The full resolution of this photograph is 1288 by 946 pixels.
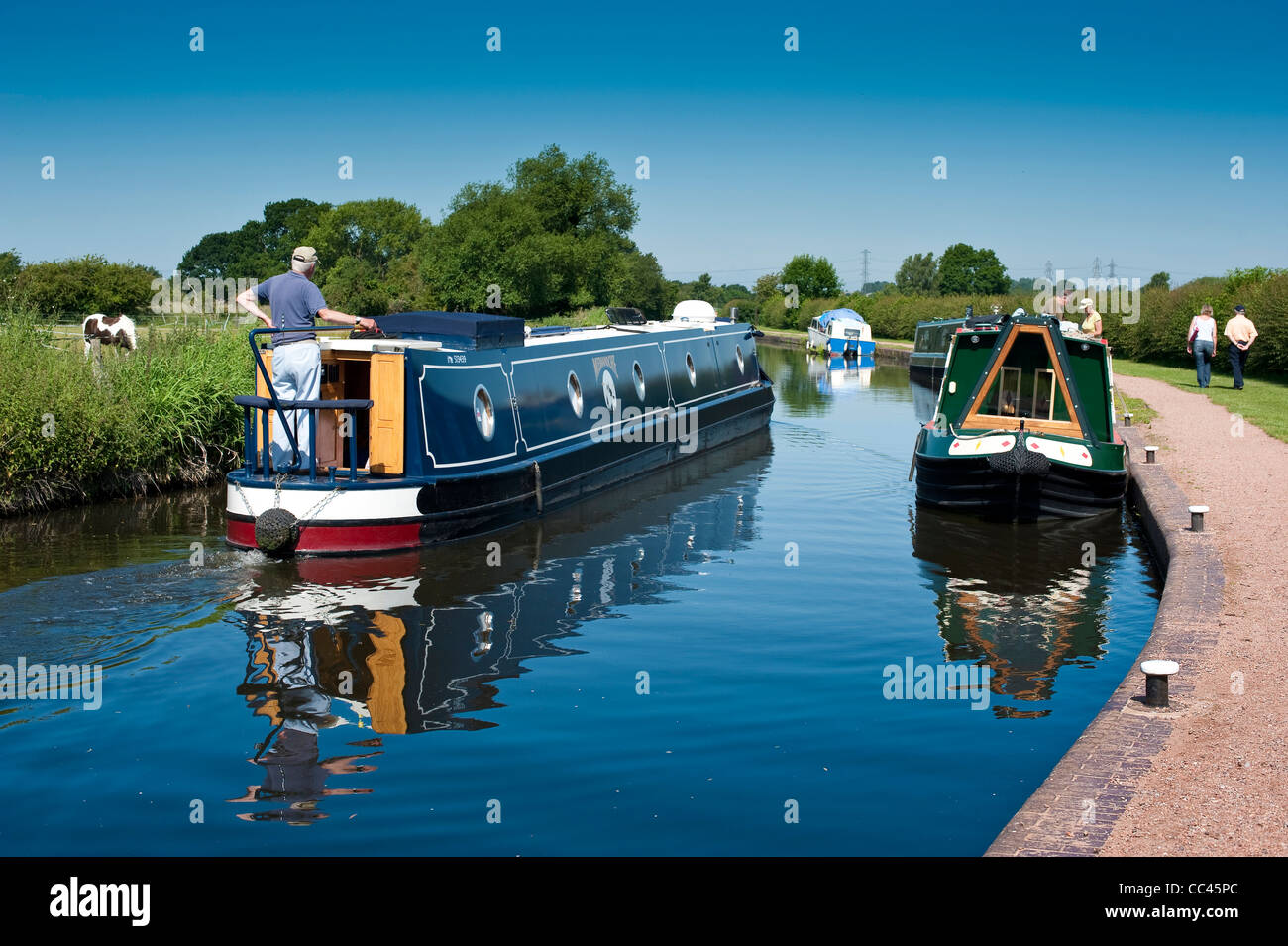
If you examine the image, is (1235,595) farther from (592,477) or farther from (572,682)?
Result: (592,477)

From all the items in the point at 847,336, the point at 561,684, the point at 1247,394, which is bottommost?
the point at 561,684

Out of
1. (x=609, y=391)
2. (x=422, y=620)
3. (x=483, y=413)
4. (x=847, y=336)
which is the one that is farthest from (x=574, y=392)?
(x=847, y=336)

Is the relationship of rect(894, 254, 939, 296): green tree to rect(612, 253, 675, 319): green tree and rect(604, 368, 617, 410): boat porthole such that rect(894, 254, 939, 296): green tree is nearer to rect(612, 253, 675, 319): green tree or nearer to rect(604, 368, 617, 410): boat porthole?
rect(612, 253, 675, 319): green tree

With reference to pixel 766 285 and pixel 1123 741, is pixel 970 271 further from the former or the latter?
pixel 1123 741

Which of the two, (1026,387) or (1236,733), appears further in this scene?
(1026,387)

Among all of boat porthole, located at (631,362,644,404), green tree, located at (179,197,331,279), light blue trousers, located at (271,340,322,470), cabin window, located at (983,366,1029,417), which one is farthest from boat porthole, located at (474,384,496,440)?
green tree, located at (179,197,331,279)

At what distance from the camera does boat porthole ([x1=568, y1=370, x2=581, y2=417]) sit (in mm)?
14685

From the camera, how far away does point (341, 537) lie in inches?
416

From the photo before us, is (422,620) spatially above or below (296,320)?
below

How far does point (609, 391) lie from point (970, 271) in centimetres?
9076

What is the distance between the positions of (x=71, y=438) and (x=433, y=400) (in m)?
4.61

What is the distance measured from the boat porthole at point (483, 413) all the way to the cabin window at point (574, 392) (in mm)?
2170
